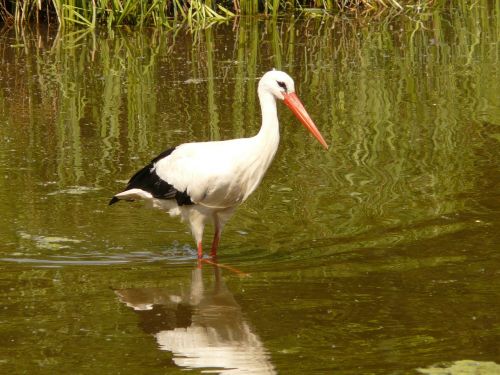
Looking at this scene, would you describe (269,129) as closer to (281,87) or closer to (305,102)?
(281,87)

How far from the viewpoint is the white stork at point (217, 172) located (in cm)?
639

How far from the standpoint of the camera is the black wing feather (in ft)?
21.9

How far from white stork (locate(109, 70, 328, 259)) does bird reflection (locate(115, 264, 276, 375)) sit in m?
0.43

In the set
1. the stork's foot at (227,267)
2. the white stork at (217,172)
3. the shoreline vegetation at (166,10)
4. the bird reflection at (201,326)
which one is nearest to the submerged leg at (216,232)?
the white stork at (217,172)

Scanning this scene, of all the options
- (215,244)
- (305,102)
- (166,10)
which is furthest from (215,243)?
(166,10)

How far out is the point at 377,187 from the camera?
7676mm

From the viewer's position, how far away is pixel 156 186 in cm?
679

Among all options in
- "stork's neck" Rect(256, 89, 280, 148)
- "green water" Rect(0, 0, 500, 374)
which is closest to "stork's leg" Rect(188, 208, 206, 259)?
"green water" Rect(0, 0, 500, 374)

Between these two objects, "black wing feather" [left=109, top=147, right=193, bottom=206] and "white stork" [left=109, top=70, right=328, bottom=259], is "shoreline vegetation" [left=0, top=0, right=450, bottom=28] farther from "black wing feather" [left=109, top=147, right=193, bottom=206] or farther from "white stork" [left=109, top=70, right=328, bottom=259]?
"white stork" [left=109, top=70, right=328, bottom=259]

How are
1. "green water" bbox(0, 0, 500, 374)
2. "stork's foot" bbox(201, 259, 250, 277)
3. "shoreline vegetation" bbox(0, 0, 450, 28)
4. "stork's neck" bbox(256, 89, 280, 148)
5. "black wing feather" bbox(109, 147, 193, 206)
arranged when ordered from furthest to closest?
"shoreline vegetation" bbox(0, 0, 450, 28) < "black wing feather" bbox(109, 147, 193, 206) < "stork's neck" bbox(256, 89, 280, 148) < "stork's foot" bbox(201, 259, 250, 277) < "green water" bbox(0, 0, 500, 374)

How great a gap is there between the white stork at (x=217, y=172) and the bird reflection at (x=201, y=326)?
43 cm

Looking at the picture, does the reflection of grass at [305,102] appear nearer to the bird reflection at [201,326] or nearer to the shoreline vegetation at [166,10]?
the shoreline vegetation at [166,10]

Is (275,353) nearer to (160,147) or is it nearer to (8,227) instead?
(8,227)

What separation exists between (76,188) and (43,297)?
6.92 ft
